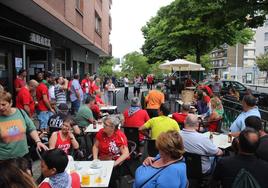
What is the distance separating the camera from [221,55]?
106 meters

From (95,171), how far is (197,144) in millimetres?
1502

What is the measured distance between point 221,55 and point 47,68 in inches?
3856

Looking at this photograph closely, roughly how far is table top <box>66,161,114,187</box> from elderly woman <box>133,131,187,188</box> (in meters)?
0.72

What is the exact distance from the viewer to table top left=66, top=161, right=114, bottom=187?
3997 mm

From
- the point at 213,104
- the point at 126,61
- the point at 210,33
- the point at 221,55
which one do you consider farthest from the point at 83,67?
the point at 221,55

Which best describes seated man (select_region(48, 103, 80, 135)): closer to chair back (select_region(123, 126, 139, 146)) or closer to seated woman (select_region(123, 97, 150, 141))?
chair back (select_region(123, 126, 139, 146))

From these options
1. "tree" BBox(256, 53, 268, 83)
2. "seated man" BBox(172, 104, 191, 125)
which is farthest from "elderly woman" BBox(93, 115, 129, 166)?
"tree" BBox(256, 53, 268, 83)

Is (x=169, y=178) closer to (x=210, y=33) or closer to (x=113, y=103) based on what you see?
(x=113, y=103)

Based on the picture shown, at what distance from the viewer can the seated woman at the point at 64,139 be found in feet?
16.5

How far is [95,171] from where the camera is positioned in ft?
14.3

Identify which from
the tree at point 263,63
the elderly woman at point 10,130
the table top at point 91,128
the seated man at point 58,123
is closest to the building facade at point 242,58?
the tree at point 263,63

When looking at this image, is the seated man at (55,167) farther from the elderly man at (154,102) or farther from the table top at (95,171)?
the elderly man at (154,102)

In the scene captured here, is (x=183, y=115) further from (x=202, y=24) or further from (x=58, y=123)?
(x=202, y=24)

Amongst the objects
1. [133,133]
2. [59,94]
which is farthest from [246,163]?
[59,94]
